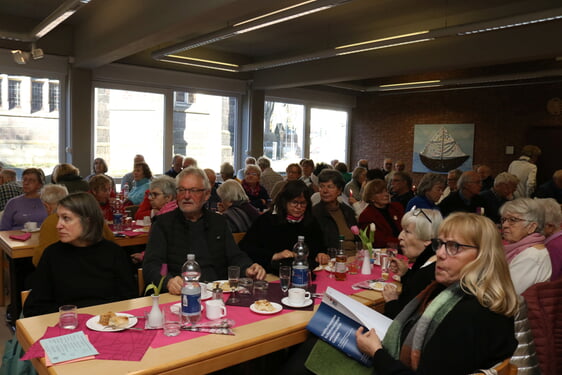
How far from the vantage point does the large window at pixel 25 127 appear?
25.8 feet

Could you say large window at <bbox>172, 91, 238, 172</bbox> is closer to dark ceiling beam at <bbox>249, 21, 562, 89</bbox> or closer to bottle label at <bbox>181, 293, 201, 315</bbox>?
dark ceiling beam at <bbox>249, 21, 562, 89</bbox>

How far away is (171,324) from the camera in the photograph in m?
2.03

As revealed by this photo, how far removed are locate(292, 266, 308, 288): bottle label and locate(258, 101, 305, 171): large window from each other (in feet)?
29.5

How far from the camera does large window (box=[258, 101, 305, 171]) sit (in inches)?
456

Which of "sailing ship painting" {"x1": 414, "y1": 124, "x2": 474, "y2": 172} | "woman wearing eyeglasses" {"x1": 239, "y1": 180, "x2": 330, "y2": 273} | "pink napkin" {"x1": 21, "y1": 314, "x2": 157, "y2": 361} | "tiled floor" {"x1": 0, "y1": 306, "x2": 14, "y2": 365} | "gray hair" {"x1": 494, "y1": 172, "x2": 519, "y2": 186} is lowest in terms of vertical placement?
"tiled floor" {"x1": 0, "y1": 306, "x2": 14, "y2": 365}

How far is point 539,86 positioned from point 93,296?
34.4 ft

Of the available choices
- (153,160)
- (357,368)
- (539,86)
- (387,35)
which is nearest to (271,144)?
(153,160)

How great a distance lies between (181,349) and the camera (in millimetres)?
1859

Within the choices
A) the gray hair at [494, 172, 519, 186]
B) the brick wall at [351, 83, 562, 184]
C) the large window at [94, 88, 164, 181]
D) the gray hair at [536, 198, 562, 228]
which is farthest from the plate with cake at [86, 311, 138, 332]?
the brick wall at [351, 83, 562, 184]

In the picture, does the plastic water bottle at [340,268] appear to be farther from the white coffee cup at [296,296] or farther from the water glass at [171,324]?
the water glass at [171,324]

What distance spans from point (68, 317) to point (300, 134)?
10.6 meters

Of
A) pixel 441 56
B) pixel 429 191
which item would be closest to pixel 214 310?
pixel 429 191

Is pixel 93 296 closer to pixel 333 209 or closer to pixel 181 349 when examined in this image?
pixel 181 349

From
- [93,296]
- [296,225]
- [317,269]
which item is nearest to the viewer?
[93,296]
